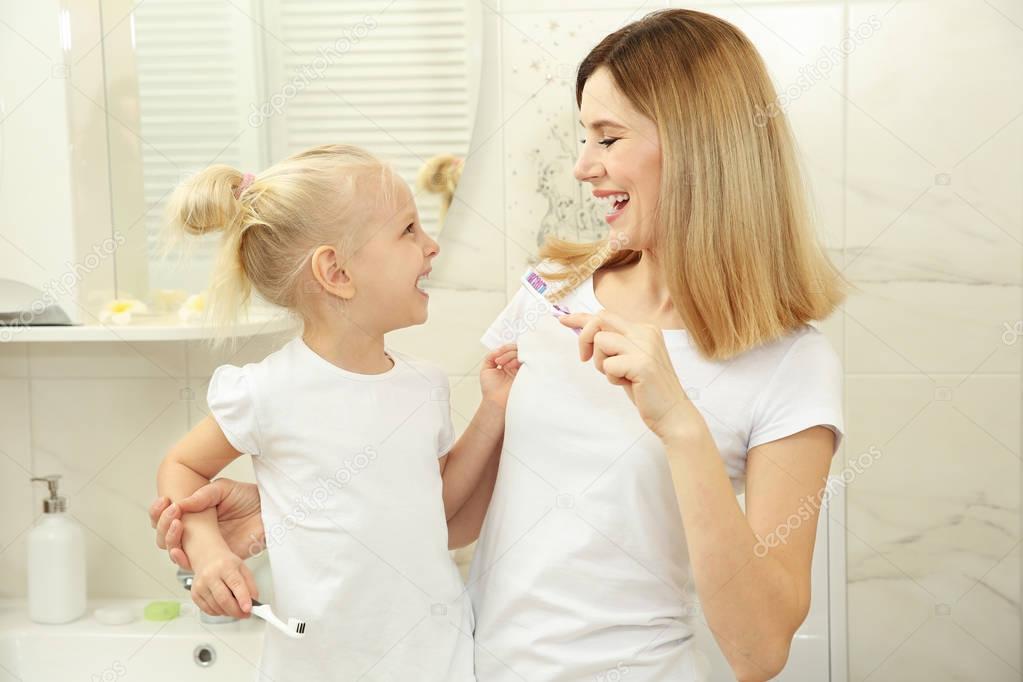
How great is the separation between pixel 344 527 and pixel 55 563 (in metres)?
0.66

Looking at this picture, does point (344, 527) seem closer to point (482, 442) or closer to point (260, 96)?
point (482, 442)

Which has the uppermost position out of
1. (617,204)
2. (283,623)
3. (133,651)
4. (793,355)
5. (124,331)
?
(617,204)

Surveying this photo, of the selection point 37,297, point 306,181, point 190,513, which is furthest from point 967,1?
point 37,297

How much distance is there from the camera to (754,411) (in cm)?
86

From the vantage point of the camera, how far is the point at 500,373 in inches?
40.1

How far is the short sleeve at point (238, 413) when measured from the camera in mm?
889

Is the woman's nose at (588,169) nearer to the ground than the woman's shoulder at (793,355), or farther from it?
farther from it

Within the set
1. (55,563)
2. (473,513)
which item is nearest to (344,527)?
(473,513)

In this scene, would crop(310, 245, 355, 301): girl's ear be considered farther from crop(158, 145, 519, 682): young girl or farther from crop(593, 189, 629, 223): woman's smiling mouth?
crop(593, 189, 629, 223): woman's smiling mouth

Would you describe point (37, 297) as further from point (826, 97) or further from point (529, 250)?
point (826, 97)

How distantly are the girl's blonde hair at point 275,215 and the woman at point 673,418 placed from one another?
0.21 m

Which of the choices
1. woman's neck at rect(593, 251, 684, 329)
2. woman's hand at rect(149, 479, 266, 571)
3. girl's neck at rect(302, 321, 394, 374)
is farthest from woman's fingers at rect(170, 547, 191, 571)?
woman's neck at rect(593, 251, 684, 329)

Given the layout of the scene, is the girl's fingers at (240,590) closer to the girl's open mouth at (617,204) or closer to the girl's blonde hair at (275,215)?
the girl's blonde hair at (275,215)

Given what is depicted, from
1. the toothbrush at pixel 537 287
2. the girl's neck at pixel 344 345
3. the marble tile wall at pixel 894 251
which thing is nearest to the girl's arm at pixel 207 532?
the girl's neck at pixel 344 345
